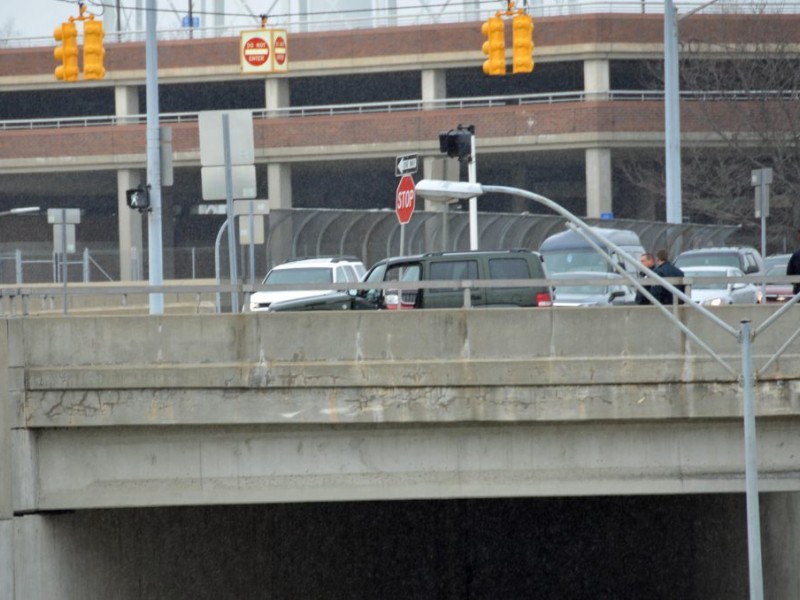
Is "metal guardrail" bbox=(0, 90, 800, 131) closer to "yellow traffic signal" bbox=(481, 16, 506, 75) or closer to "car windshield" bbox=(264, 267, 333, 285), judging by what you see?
"yellow traffic signal" bbox=(481, 16, 506, 75)

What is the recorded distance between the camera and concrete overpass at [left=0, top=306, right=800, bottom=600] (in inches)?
462

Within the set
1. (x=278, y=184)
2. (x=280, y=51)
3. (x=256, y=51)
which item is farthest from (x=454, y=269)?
(x=278, y=184)

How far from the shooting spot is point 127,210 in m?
51.1

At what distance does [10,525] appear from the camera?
11.8 m

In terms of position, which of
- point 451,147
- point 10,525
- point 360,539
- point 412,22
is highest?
point 412,22

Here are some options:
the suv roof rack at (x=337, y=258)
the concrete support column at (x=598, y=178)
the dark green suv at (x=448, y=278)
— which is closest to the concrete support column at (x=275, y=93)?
the concrete support column at (x=598, y=178)

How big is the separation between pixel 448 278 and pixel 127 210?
36055 millimetres

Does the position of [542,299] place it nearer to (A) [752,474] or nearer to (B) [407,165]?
(B) [407,165]

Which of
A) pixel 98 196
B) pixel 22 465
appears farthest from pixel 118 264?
pixel 22 465

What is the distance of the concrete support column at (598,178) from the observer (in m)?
47.8

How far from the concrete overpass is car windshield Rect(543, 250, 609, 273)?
1536cm

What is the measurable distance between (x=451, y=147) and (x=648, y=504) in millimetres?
5662

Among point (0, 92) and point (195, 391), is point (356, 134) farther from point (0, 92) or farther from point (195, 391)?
point (195, 391)

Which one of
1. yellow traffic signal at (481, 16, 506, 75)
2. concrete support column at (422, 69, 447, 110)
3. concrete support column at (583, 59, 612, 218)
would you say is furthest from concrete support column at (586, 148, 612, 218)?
yellow traffic signal at (481, 16, 506, 75)
